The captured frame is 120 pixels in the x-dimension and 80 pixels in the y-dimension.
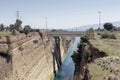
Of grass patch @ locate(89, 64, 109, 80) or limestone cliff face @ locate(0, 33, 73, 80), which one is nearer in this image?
grass patch @ locate(89, 64, 109, 80)

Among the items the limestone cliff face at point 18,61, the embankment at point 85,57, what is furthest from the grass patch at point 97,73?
the limestone cliff face at point 18,61

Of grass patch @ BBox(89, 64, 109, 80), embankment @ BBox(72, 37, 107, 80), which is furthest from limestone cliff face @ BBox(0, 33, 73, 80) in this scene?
grass patch @ BBox(89, 64, 109, 80)

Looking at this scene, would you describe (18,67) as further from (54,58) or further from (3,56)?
(54,58)

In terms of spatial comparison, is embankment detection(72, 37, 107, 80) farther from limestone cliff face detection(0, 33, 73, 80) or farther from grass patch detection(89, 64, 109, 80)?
limestone cliff face detection(0, 33, 73, 80)

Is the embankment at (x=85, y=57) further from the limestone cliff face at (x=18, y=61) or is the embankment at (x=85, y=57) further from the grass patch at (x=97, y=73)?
the limestone cliff face at (x=18, y=61)

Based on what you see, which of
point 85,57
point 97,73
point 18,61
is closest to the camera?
point 97,73

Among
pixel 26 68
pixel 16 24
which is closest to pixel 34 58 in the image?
pixel 26 68

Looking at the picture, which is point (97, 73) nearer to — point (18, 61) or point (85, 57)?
point (85, 57)

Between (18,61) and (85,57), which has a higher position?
(85,57)

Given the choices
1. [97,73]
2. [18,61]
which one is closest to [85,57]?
[18,61]

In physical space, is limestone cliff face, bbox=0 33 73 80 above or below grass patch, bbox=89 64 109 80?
below

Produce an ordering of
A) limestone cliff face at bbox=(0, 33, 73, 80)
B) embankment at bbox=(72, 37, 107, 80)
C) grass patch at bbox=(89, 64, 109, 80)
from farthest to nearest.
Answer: limestone cliff face at bbox=(0, 33, 73, 80), embankment at bbox=(72, 37, 107, 80), grass patch at bbox=(89, 64, 109, 80)
